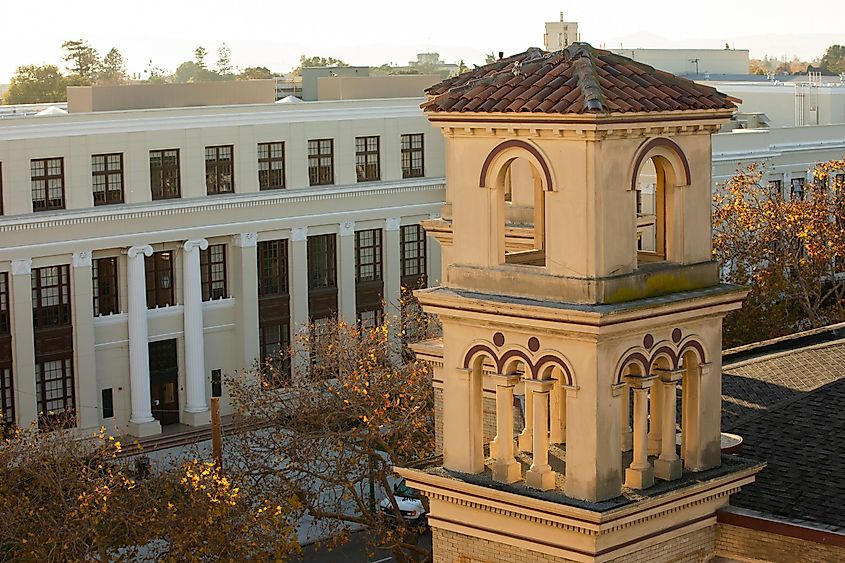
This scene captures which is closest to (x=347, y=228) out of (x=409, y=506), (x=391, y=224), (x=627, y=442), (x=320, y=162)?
(x=391, y=224)

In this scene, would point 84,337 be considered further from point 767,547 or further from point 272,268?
point 767,547

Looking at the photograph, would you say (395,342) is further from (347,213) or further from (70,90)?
(70,90)

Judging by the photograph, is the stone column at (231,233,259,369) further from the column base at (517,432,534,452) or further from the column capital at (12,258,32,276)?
Answer: the column base at (517,432,534,452)

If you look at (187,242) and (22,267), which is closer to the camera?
(22,267)

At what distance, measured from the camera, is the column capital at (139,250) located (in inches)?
2549

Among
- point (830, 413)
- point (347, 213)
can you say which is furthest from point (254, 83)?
point (830, 413)

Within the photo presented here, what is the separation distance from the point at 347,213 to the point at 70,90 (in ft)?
41.2

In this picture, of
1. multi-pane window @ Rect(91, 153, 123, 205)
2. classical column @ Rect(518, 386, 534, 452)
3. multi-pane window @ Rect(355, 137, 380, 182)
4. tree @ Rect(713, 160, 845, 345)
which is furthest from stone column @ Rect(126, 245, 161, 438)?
classical column @ Rect(518, 386, 534, 452)

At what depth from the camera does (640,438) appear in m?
23.0

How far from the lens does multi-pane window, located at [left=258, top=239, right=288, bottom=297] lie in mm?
70688

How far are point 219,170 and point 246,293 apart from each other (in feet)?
16.5

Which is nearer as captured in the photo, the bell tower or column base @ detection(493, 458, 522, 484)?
the bell tower

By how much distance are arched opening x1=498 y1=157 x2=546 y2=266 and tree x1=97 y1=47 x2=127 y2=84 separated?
445 ft

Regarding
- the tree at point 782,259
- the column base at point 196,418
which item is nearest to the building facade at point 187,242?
the column base at point 196,418
